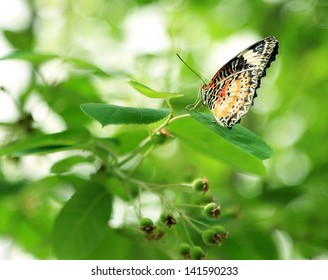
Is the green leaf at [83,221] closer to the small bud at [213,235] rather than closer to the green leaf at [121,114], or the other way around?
the small bud at [213,235]

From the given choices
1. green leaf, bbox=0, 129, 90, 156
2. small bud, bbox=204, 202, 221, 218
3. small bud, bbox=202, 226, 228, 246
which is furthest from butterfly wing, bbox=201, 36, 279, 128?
green leaf, bbox=0, 129, 90, 156

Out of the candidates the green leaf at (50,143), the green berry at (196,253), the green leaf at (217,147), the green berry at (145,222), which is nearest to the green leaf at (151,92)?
the green leaf at (217,147)

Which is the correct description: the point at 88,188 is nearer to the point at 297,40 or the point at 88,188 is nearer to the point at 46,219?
the point at 46,219

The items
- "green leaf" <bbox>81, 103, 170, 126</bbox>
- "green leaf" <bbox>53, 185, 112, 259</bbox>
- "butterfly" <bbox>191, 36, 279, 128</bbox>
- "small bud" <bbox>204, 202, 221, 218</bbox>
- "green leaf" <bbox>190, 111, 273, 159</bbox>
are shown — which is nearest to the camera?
Answer: "green leaf" <bbox>81, 103, 170, 126</bbox>

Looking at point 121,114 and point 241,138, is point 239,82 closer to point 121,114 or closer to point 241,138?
point 241,138

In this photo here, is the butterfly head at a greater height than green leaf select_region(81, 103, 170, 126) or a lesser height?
lesser

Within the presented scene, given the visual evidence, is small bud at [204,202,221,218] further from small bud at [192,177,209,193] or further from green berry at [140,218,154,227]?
green berry at [140,218,154,227]

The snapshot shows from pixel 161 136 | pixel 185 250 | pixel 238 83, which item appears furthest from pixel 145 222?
pixel 238 83
